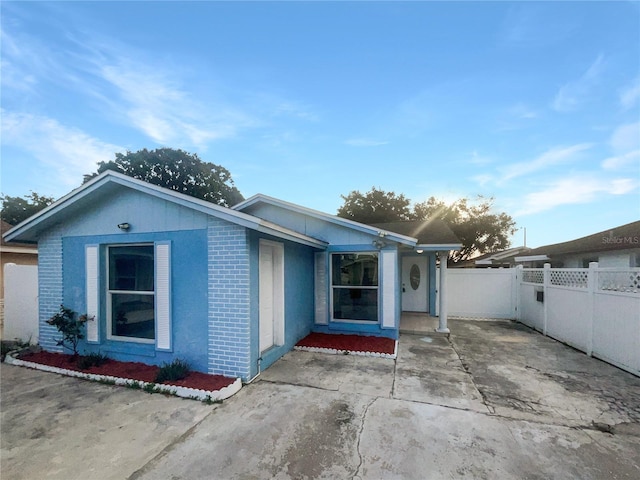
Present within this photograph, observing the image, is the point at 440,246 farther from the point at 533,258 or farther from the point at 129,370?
the point at 533,258

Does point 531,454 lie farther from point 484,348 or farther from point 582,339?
point 582,339

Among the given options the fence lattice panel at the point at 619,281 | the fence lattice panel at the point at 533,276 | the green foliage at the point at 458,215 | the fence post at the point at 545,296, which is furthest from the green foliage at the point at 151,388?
the green foliage at the point at 458,215

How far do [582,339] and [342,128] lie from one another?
910cm

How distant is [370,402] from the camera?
12.7 ft

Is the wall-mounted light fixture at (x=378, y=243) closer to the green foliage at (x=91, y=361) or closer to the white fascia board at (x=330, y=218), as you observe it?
the white fascia board at (x=330, y=218)

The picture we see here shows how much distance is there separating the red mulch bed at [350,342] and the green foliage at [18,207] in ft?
108

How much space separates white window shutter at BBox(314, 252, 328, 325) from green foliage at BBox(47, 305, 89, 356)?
5063 mm

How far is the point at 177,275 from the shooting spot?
4793mm

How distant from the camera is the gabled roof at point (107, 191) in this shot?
14.1 feet

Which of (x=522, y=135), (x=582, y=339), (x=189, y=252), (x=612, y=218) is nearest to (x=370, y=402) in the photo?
(x=189, y=252)

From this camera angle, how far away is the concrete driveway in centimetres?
259

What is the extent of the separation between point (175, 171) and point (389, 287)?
26100 millimetres

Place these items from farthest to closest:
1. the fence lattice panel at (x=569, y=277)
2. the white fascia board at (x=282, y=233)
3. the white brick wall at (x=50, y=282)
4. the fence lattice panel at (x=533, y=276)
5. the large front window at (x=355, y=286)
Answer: the fence lattice panel at (x=533, y=276), the large front window at (x=355, y=286), the fence lattice panel at (x=569, y=277), the white brick wall at (x=50, y=282), the white fascia board at (x=282, y=233)

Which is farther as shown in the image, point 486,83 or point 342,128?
point 342,128
